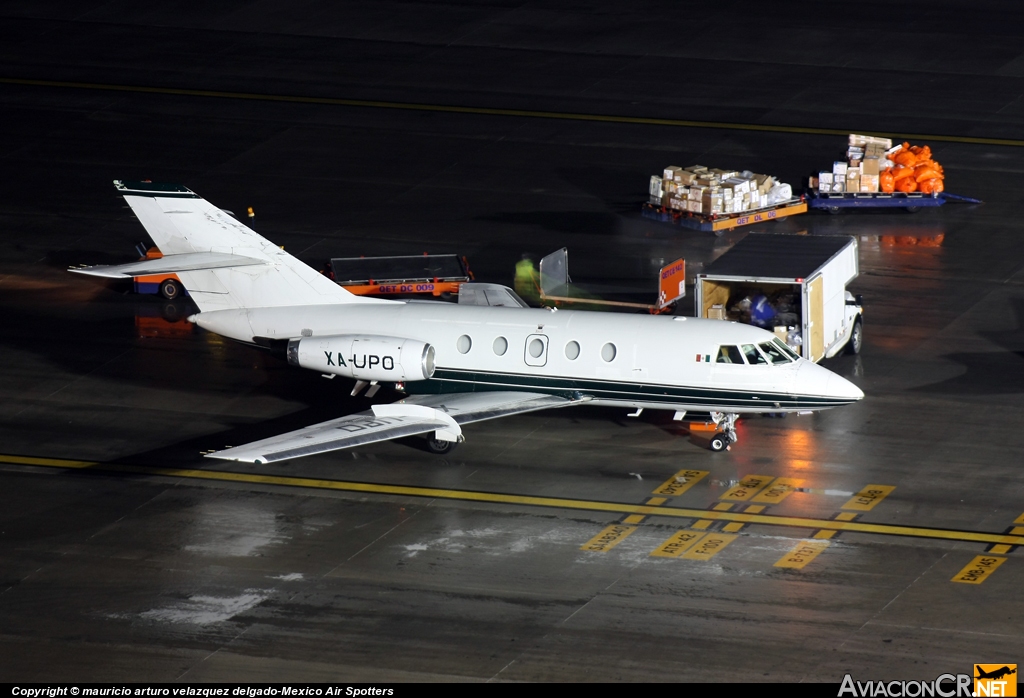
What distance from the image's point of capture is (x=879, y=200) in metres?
55.4

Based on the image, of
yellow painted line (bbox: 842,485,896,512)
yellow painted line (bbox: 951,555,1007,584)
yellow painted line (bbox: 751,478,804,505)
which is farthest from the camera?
yellow painted line (bbox: 751,478,804,505)

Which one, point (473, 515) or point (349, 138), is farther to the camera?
point (349, 138)

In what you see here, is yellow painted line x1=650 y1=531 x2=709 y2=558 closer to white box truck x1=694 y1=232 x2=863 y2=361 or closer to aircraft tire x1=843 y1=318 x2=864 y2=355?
white box truck x1=694 y1=232 x2=863 y2=361

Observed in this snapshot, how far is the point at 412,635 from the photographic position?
31.7 m

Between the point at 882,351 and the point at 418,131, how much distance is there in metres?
23.6

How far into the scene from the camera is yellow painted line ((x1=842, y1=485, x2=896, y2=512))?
3656cm

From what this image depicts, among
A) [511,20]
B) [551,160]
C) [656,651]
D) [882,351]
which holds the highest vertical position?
[511,20]

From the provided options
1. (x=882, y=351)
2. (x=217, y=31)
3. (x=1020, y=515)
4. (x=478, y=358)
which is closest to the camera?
(x=1020, y=515)

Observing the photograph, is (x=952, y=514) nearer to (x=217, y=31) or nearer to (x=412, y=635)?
(x=412, y=635)

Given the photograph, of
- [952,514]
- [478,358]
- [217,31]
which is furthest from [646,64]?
[952,514]

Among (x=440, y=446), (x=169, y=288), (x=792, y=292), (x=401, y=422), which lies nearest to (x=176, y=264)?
(x=401, y=422)

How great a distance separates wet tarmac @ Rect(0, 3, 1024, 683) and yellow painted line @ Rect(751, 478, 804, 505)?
4.1 inches

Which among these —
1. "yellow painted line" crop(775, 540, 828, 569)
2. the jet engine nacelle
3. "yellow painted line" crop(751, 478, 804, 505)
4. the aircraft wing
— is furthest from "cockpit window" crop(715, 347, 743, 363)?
the jet engine nacelle

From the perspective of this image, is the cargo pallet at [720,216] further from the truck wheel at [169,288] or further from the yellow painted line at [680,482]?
the yellow painted line at [680,482]
